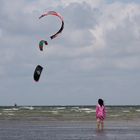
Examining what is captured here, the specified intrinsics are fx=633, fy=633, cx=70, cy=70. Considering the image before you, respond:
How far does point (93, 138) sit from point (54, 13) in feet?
20.0

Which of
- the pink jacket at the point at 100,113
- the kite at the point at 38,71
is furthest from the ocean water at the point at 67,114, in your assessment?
the kite at the point at 38,71

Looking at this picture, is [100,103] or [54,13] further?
[100,103]

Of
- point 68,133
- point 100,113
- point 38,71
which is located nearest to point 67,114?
point 100,113

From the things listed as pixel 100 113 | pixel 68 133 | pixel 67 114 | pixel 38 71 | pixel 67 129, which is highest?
pixel 38 71

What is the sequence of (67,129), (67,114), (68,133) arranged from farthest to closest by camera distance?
1. (67,114)
2. (67,129)
3. (68,133)

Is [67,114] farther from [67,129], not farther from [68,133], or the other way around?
[68,133]

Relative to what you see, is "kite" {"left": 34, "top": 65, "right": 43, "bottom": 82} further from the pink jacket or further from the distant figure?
the pink jacket

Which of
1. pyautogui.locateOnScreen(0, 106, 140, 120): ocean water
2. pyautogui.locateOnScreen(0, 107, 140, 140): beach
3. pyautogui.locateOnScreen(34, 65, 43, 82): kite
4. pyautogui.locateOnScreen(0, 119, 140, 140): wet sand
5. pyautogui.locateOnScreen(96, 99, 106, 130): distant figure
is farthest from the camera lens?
pyautogui.locateOnScreen(0, 106, 140, 120): ocean water

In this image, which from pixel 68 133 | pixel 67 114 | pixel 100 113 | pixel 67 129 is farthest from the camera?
pixel 67 114

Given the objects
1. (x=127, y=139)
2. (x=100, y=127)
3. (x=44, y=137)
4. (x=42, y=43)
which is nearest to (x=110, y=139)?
(x=127, y=139)

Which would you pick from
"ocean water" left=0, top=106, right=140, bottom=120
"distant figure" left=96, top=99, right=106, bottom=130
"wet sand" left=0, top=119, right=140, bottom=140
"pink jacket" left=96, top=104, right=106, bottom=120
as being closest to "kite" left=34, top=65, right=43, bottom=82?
"wet sand" left=0, top=119, right=140, bottom=140

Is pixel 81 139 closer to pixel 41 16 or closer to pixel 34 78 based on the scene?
pixel 34 78

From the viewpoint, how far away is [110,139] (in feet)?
85.6

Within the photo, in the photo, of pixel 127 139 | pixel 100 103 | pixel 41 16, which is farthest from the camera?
pixel 100 103
